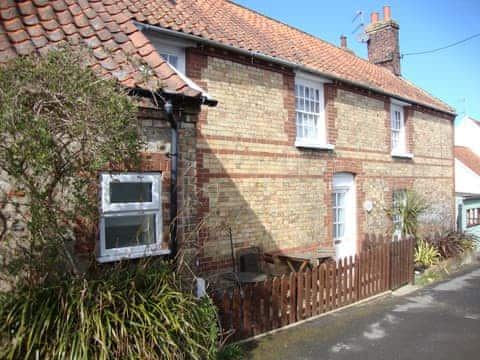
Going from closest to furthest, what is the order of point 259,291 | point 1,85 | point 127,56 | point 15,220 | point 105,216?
point 1,85
point 15,220
point 105,216
point 127,56
point 259,291

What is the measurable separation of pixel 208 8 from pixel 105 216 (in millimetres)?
7334

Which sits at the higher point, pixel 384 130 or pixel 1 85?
pixel 384 130

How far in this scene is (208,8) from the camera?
10.3m

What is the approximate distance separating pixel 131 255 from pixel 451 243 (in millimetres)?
12591

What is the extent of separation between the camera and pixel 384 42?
17.6 meters

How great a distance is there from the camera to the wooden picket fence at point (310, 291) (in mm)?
5891

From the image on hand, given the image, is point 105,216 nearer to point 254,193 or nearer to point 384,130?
point 254,193

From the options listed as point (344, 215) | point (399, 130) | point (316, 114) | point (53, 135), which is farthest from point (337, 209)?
point (53, 135)

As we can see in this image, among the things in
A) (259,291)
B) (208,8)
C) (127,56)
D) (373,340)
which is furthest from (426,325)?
(208,8)

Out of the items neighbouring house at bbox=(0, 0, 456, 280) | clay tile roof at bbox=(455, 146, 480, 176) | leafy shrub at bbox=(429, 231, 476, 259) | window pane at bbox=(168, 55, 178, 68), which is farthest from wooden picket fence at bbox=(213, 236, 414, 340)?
clay tile roof at bbox=(455, 146, 480, 176)

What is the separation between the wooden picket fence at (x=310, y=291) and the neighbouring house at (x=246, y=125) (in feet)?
3.92

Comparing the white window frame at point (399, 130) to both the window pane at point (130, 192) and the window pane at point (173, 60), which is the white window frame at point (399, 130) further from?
the window pane at point (130, 192)

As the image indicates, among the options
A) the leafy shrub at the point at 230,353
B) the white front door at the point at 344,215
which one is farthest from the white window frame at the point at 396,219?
the leafy shrub at the point at 230,353

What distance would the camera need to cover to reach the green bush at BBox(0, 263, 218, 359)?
3.67 m
